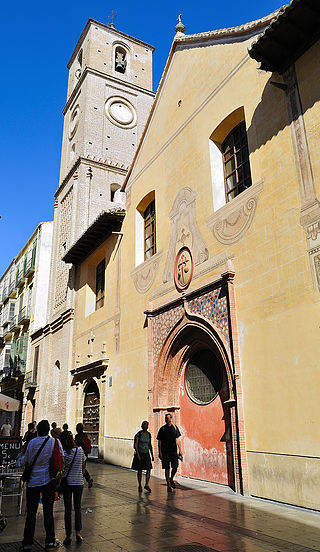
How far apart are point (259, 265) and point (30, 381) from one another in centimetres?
1892

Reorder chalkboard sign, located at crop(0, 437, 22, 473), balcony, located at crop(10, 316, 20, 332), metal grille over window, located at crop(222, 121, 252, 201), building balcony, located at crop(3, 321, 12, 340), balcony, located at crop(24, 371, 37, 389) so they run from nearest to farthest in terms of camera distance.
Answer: chalkboard sign, located at crop(0, 437, 22, 473) → metal grille over window, located at crop(222, 121, 252, 201) → balcony, located at crop(24, 371, 37, 389) → balcony, located at crop(10, 316, 20, 332) → building balcony, located at crop(3, 321, 12, 340)

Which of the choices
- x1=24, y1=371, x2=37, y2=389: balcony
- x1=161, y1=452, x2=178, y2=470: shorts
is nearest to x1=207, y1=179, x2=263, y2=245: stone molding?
x1=161, y1=452, x2=178, y2=470: shorts

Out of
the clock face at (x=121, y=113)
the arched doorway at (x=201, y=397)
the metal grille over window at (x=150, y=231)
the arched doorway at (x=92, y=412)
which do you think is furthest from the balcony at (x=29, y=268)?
the arched doorway at (x=201, y=397)

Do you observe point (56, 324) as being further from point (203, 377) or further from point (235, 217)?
point (235, 217)

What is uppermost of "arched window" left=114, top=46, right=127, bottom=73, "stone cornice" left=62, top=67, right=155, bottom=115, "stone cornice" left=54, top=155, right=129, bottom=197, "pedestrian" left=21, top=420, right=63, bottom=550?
"arched window" left=114, top=46, right=127, bottom=73

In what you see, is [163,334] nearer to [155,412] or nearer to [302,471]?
[155,412]

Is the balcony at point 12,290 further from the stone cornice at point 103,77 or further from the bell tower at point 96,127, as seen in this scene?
the stone cornice at point 103,77

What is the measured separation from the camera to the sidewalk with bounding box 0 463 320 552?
16.1 feet

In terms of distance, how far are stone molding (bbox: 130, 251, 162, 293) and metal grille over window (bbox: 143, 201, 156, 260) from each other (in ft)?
2.10

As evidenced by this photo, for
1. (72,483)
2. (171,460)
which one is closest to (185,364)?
(171,460)

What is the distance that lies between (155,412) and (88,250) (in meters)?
9.32

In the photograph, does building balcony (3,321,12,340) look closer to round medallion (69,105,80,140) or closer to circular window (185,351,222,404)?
round medallion (69,105,80,140)

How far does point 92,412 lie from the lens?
1623cm

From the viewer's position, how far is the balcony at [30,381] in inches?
912
